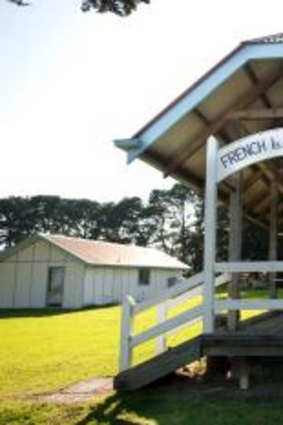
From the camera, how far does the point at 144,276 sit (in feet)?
173

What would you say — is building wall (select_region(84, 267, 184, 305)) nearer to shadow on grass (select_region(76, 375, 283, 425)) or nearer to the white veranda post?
shadow on grass (select_region(76, 375, 283, 425))

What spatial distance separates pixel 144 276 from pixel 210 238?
42149mm

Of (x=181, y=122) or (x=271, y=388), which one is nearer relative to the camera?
(x=271, y=388)

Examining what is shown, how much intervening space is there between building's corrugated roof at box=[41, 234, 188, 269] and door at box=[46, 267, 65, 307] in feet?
5.24

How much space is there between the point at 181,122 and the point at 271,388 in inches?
172

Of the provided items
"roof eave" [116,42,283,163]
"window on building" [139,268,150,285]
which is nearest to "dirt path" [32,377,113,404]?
"roof eave" [116,42,283,163]

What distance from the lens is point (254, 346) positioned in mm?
10609

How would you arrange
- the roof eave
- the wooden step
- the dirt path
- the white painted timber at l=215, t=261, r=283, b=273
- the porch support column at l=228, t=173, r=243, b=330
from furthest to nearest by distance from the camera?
the porch support column at l=228, t=173, r=243, b=330
the roof eave
the dirt path
the wooden step
the white painted timber at l=215, t=261, r=283, b=273

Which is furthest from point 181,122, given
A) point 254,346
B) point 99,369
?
point 99,369

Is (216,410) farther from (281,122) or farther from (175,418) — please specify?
(281,122)

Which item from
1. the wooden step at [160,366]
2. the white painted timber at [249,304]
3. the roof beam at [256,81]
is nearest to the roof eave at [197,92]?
the roof beam at [256,81]

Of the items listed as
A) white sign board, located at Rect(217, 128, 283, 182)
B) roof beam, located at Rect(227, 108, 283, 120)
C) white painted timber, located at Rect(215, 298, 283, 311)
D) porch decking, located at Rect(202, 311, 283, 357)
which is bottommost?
porch decking, located at Rect(202, 311, 283, 357)

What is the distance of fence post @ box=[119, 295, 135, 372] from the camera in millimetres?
11594

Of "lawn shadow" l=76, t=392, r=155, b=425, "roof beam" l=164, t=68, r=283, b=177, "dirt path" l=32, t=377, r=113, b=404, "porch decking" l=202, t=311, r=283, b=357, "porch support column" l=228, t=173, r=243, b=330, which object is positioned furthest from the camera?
"roof beam" l=164, t=68, r=283, b=177
